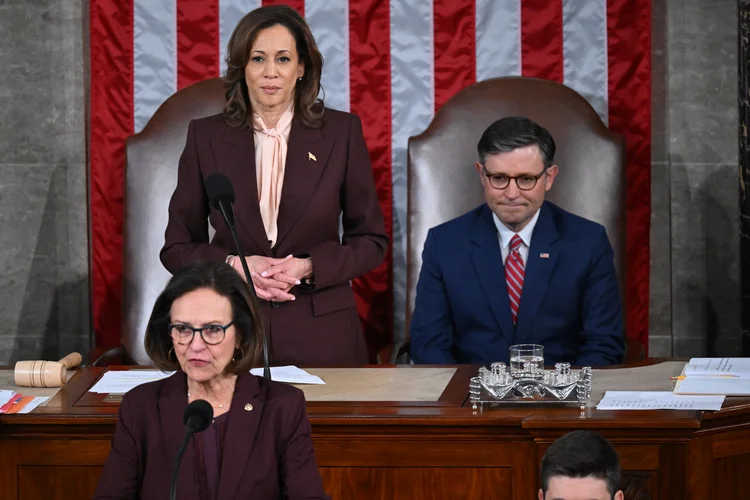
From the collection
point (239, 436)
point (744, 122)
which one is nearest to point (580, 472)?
point (239, 436)

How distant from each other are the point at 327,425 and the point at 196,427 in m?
0.91

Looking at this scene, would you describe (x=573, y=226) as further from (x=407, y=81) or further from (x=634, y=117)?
(x=407, y=81)

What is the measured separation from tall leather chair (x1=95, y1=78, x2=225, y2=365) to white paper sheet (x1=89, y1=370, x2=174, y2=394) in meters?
1.10

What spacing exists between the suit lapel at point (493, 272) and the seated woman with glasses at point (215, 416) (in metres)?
1.44

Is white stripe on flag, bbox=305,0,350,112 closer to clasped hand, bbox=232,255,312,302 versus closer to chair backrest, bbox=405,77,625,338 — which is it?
chair backrest, bbox=405,77,625,338

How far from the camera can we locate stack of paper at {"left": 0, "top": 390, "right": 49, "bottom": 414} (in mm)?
3193

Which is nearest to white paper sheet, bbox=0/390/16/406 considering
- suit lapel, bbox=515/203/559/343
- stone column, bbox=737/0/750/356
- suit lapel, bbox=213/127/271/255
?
suit lapel, bbox=213/127/271/255

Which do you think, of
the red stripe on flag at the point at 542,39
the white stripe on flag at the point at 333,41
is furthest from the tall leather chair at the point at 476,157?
the white stripe on flag at the point at 333,41

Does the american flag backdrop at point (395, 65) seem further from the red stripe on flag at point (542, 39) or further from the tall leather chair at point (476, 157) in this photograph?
the tall leather chair at point (476, 157)

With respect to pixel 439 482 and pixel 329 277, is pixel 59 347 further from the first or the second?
pixel 439 482

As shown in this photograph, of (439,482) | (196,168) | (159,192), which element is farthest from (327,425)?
(159,192)

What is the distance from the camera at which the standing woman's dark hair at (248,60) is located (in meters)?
3.95

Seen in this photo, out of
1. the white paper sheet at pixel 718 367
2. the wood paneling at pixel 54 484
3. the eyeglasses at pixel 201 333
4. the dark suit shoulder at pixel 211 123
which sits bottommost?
the wood paneling at pixel 54 484

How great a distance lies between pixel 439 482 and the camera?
10.2 feet
